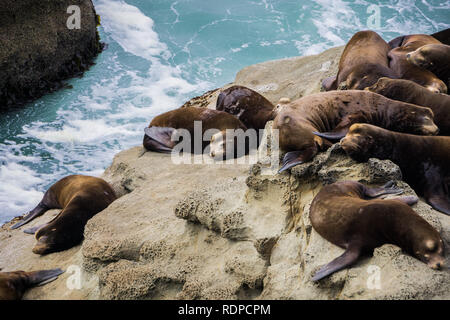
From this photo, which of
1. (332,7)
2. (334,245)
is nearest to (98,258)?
(334,245)

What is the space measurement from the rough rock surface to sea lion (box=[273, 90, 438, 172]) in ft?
1.03

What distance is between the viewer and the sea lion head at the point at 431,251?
2.23 meters

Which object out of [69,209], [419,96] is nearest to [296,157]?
[419,96]

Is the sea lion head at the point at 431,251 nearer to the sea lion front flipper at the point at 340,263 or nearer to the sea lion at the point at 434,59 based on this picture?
the sea lion front flipper at the point at 340,263

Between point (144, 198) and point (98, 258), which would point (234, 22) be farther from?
point (98, 258)

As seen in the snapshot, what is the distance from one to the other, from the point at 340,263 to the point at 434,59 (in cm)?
352

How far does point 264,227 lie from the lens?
10.1 feet

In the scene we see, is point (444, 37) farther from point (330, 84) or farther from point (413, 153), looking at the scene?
point (413, 153)

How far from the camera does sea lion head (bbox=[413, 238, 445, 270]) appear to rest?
7.31 feet

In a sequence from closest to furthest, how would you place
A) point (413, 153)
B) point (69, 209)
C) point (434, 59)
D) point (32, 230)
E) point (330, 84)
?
1. point (413, 153)
2. point (69, 209)
3. point (32, 230)
4. point (434, 59)
5. point (330, 84)

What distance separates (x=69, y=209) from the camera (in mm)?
4367

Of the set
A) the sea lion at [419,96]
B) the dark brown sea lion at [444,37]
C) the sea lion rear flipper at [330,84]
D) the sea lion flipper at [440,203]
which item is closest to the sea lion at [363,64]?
the sea lion rear flipper at [330,84]

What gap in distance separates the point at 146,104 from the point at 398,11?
9790mm

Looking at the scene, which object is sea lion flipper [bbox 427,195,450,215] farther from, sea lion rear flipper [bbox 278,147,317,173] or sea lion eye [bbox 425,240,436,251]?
sea lion rear flipper [bbox 278,147,317,173]
